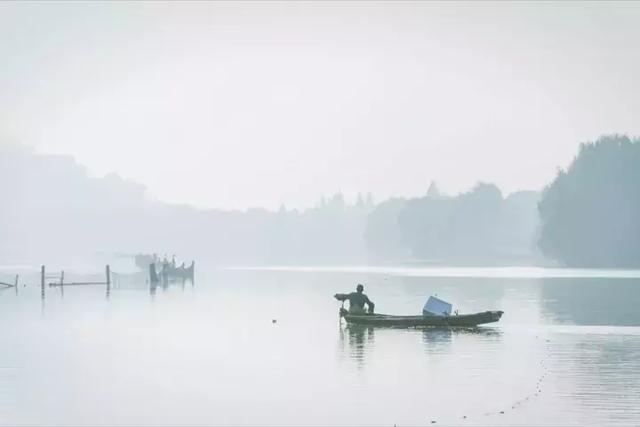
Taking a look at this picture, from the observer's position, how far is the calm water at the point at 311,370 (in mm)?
26203

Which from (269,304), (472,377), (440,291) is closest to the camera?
(472,377)

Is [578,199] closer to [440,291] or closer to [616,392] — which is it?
[440,291]

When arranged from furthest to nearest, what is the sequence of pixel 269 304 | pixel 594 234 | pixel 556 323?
1. pixel 594 234
2. pixel 269 304
3. pixel 556 323

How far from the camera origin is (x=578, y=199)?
155 metres

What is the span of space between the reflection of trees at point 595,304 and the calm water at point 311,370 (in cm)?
33

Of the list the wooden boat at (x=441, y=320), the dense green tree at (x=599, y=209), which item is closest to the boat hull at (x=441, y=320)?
the wooden boat at (x=441, y=320)

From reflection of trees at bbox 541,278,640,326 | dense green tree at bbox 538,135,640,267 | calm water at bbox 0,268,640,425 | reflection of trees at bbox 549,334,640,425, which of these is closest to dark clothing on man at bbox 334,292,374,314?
calm water at bbox 0,268,640,425

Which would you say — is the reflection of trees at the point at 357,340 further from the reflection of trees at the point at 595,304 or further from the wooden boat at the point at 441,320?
the reflection of trees at the point at 595,304

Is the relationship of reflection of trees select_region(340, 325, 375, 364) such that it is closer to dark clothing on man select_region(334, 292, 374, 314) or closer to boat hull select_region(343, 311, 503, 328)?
boat hull select_region(343, 311, 503, 328)

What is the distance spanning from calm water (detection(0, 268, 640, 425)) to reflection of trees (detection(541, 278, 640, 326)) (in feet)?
1.09

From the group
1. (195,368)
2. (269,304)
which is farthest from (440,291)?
(195,368)

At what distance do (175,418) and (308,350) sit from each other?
16.4 metres

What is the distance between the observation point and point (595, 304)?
71688 mm

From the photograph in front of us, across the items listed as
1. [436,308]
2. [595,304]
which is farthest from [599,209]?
[436,308]
